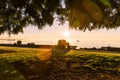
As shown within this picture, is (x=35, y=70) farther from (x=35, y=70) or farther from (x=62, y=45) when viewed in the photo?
(x=62, y=45)

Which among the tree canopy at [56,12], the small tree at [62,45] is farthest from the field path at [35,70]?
the small tree at [62,45]

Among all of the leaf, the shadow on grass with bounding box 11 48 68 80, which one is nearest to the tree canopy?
the leaf

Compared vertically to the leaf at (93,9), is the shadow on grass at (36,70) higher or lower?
lower

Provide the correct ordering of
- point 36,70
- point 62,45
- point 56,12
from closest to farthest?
Answer: point 36,70 → point 56,12 → point 62,45

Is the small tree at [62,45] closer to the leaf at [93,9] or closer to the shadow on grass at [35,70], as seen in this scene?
the leaf at [93,9]

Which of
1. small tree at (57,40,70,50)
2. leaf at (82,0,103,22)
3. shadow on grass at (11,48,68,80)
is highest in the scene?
leaf at (82,0,103,22)

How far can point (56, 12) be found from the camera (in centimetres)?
2100

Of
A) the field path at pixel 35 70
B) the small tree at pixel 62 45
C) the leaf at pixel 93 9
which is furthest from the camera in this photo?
the small tree at pixel 62 45

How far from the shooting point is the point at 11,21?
72.6 feet

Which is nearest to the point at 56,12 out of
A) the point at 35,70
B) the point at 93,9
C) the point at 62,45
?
the point at 93,9

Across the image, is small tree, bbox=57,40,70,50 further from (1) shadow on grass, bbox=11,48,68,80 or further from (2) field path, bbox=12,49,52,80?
(2) field path, bbox=12,49,52,80

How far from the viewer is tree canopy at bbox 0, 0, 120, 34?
58.9ft

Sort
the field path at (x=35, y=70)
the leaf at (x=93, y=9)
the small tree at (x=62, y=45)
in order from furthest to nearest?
the small tree at (x=62, y=45), the leaf at (x=93, y=9), the field path at (x=35, y=70)

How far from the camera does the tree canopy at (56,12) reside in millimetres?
17938
